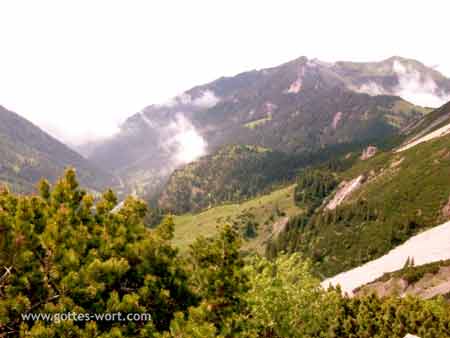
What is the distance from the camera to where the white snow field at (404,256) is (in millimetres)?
82425

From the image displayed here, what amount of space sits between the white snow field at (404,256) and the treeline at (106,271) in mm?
70157

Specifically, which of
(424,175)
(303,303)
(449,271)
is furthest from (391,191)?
(303,303)

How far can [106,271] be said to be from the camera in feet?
44.7

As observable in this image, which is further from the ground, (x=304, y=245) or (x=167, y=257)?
(x=167, y=257)

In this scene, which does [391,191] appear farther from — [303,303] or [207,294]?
[207,294]

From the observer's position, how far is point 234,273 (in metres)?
18.5

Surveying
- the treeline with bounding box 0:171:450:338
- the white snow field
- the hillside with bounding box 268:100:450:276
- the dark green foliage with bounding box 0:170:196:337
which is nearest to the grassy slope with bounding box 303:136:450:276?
the hillside with bounding box 268:100:450:276

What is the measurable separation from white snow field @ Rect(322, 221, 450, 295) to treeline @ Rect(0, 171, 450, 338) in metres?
70.2

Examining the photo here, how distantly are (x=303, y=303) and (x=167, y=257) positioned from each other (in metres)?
16.5

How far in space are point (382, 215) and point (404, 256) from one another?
3829 cm

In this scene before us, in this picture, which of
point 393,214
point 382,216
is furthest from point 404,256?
point 382,216

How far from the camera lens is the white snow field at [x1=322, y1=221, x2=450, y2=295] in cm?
8243

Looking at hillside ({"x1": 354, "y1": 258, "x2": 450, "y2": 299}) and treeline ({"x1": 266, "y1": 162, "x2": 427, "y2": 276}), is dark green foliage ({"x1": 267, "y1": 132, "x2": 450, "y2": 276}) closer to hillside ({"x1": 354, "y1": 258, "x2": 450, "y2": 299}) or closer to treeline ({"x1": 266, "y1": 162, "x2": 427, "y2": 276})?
treeline ({"x1": 266, "y1": 162, "x2": 427, "y2": 276})

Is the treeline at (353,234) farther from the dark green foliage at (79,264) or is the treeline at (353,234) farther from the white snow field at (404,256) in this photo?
the dark green foliage at (79,264)
